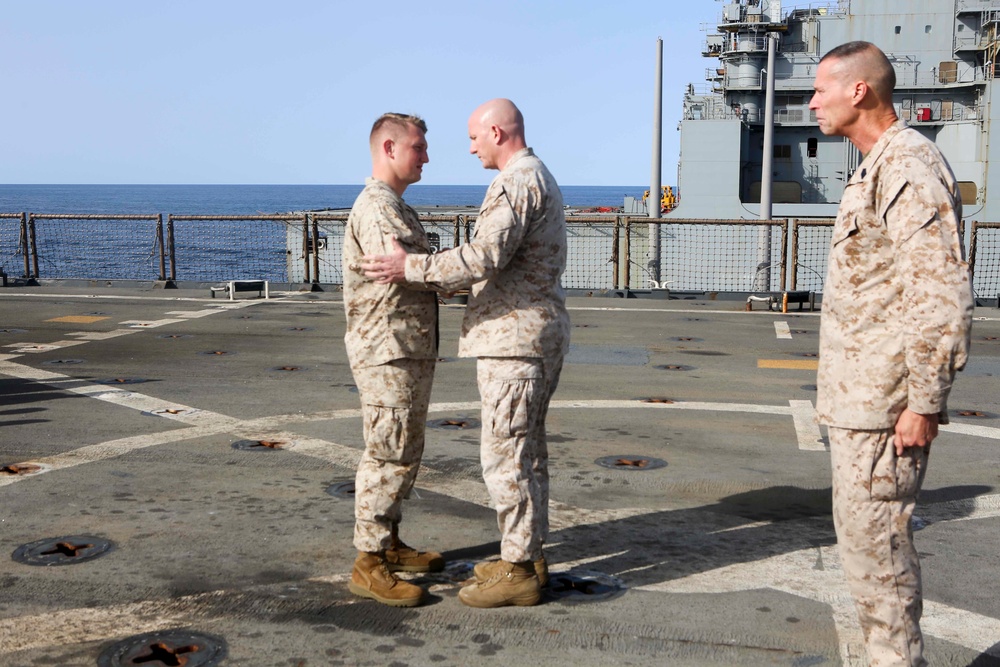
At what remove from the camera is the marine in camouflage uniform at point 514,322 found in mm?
4035

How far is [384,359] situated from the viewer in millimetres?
4270

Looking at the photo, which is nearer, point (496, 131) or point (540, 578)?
point (496, 131)

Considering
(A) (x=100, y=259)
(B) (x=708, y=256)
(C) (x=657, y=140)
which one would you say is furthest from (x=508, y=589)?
(A) (x=100, y=259)

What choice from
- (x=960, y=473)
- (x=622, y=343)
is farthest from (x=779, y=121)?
(x=960, y=473)

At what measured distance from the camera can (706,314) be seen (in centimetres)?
1477

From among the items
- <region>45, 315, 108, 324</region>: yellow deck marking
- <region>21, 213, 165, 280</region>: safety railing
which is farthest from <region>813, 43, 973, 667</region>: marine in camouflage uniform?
<region>21, 213, 165, 280</region>: safety railing

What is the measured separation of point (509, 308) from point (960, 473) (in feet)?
12.1

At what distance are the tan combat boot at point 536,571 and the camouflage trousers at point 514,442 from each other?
0.41ft

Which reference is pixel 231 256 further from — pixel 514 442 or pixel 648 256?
pixel 514 442

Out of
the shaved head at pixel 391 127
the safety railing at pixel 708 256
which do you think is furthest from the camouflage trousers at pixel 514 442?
the safety railing at pixel 708 256

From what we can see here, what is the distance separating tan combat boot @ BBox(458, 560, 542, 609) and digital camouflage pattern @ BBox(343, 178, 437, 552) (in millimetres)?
468

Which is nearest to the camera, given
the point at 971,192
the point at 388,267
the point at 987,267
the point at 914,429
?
the point at 914,429

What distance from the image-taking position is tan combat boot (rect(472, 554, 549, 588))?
429 centimetres

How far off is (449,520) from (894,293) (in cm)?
288
